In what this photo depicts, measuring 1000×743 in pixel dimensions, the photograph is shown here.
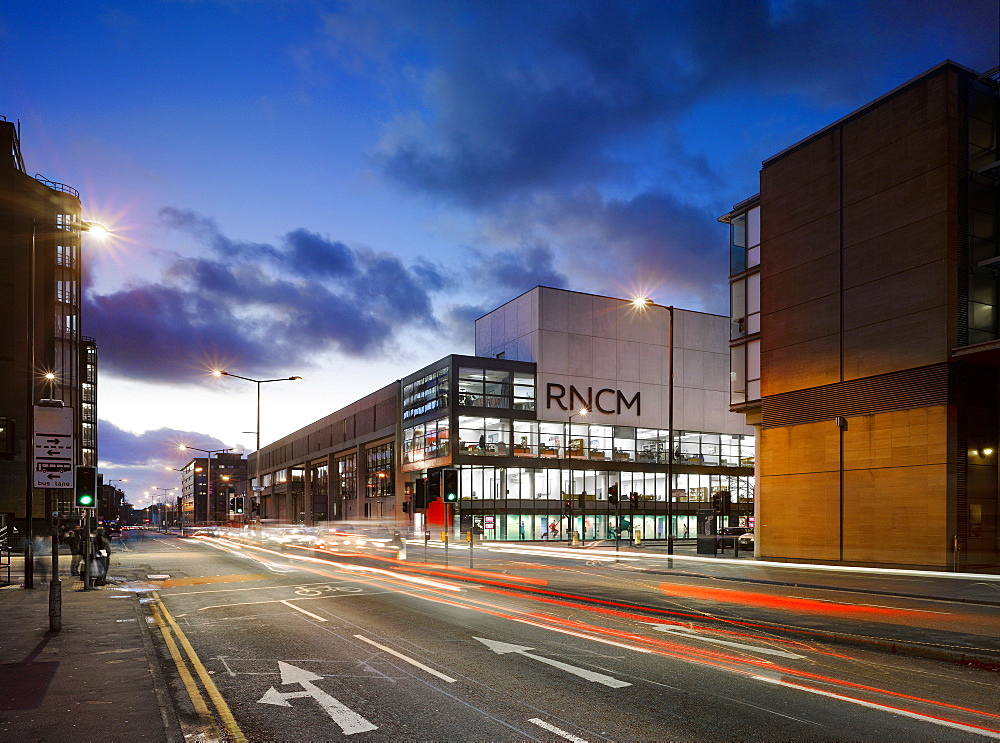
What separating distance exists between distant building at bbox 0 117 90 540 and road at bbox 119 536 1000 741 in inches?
1887

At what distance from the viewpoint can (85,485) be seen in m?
16.8

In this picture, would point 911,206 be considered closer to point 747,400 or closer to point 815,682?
point 747,400

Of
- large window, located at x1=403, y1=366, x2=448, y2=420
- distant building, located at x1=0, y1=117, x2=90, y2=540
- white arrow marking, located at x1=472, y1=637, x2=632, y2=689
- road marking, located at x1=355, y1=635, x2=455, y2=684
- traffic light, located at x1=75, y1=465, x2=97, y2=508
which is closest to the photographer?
white arrow marking, located at x1=472, y1=637, x2=632, y2=689

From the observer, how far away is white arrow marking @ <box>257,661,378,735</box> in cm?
843

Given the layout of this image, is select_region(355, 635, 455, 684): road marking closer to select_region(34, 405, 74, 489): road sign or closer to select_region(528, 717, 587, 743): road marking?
select_region(528, 717, 587, 743): road marking

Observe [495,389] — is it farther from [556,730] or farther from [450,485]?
[556,730]

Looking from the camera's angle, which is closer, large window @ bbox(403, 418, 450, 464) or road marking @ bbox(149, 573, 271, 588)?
road marking @ bbox(149, 573, 271, 588)

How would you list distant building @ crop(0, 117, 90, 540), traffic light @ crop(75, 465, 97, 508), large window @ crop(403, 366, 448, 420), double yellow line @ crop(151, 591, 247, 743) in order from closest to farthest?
double yellow line @ crop(151, 591, 247, 743)
traffic light @ crop(75, 465, 97, 508)
distant building @ crop(0, 117, 90, 540)
large window @ crop(403, 366, 448, 420)

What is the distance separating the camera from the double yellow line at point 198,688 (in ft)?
27.2

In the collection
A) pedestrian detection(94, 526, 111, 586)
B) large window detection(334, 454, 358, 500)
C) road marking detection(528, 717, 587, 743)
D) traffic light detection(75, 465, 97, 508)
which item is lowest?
large window detection(334, 454, 358, 500)

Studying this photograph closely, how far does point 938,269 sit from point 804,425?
9.19 m

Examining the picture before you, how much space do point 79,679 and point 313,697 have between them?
10.8 ft

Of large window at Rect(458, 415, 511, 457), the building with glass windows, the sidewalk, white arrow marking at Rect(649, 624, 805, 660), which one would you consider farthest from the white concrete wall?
white arrow marking at Rect(649, 624, 805, 660)

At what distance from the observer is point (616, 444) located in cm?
7556
